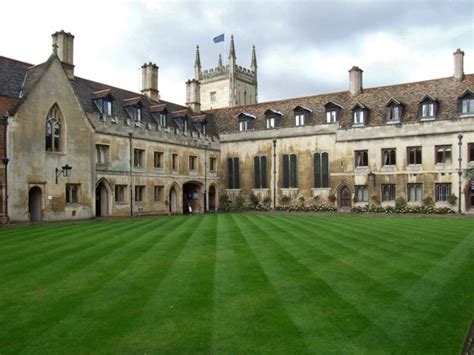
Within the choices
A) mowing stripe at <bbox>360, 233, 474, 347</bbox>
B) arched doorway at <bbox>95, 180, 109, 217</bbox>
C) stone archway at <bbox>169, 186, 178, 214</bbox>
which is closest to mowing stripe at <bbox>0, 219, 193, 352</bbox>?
mowing stripe at <bbox>360, 233, 474, 347</bbox>

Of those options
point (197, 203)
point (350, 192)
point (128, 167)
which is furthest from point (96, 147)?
point (350, 192)

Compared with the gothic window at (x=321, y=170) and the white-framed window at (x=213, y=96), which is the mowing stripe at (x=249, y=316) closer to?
the gothic window at (x=321, y=170)

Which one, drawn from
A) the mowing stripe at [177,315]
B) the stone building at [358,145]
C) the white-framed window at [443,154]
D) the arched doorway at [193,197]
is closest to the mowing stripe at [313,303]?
the mowing stripe at [177,315]

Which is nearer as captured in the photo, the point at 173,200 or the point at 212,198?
the point at 173,200

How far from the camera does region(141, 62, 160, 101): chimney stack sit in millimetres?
38438

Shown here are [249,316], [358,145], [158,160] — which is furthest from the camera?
[358,145]

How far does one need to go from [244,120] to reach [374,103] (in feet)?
37.5

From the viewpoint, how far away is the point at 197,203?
132 feet

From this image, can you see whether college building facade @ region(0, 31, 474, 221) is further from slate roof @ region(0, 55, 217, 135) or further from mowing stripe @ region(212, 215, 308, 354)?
mowing stripe @ region(212, 215, 308, 354)

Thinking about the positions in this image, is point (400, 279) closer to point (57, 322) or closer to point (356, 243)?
point (356, 243)

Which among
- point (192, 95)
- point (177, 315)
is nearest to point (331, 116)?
point (192, 95)

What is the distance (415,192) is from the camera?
34.0 meters

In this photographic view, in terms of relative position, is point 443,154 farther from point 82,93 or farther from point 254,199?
point 82,93

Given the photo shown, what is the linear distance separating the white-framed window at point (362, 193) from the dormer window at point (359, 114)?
15.8 ft
